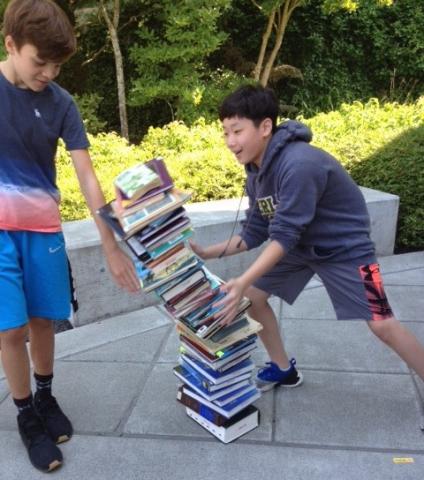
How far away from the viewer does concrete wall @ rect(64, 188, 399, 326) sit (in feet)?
12.6

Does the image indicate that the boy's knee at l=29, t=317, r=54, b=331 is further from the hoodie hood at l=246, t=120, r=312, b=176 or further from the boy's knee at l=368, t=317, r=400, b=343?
the boy's knee at l=368, t=317, r=400, b=343

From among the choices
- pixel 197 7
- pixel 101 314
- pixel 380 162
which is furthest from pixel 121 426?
pixel 197 7

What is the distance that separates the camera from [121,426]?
9.04ft

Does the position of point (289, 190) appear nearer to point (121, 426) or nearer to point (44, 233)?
point (44, 233)

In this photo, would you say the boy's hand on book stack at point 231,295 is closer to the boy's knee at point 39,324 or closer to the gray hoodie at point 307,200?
the gray hoodie at point 307,200

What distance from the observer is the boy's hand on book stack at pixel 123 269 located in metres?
2.37

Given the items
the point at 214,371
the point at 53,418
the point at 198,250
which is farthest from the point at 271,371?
the point at 53,418

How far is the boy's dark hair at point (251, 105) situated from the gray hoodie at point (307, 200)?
120 millimetres

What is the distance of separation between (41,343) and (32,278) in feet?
1.20

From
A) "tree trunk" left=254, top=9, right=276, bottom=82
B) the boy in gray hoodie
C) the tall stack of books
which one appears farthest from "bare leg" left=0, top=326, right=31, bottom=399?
"tree trunk" left=254, top=9, right=276, bottom=82

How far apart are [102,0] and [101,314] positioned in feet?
22.4

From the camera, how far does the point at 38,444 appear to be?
2.50 meters

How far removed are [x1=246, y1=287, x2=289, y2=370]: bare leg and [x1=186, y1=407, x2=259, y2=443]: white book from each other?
1.23 ft

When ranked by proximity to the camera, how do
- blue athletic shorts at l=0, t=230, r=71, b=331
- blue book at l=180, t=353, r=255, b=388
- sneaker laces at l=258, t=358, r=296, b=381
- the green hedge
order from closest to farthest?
blue athletic shorts at l=0, t=230, r=71, b=331 < blue book at l=180, t=353, r=255, b=388 < sneaker laces at l=258, t=358, r=296, b=381 < the green hedge
